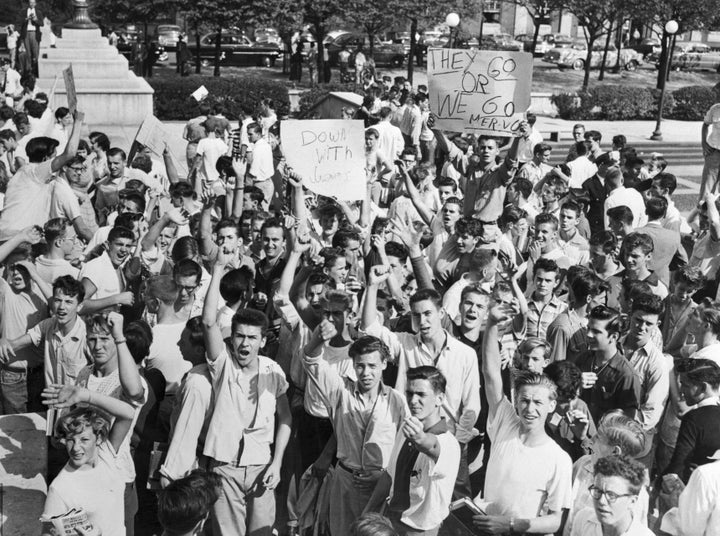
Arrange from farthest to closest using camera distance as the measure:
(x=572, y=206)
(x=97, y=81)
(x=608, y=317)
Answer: (x=97, y=81), (x=572, y=206), (x=608, y=317)

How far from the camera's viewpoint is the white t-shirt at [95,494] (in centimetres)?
493

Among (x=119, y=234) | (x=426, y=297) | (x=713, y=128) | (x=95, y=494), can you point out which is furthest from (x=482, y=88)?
(x=95, y=494)

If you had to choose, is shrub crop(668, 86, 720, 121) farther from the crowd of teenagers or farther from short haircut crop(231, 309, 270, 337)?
short haircut crop(231, 309, 270, 337)

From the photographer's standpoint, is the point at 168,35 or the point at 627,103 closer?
the point at 627,103

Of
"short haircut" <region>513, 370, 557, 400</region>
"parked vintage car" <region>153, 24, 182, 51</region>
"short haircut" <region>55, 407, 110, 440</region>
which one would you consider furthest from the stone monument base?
"parked vintage car" <region>153, 24, 182, 51</region>

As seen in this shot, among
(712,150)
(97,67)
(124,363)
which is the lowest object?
(124,363)

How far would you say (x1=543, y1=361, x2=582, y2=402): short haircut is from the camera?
561cm

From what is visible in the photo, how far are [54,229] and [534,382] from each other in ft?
13.9

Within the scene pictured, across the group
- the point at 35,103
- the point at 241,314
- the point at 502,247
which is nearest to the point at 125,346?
the point at 241,314

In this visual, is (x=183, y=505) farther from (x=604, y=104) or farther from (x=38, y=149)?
(x=604, y=104)

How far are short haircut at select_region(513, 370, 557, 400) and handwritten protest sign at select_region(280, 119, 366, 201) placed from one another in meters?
4.16

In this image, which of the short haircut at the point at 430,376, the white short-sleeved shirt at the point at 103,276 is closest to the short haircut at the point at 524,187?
the white short-sleeved shirt at the point at 103,276

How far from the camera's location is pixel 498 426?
543 cm

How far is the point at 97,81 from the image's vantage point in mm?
20516
